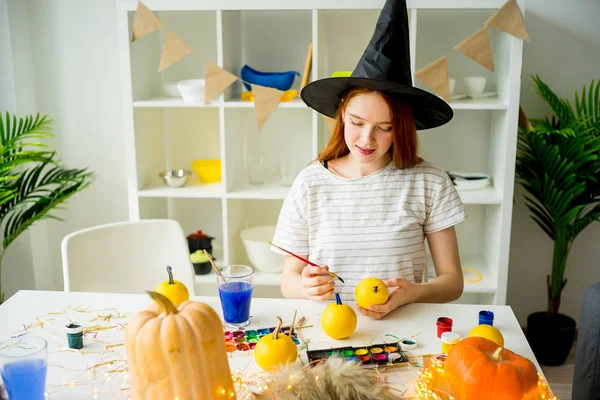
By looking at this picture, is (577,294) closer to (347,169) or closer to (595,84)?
(595,84)

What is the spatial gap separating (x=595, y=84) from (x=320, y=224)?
1.82m

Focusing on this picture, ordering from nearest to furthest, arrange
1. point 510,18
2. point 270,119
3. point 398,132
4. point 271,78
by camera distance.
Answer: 1. point 398,132
2. point 510,18
3. point 271,78
4. point 270,119

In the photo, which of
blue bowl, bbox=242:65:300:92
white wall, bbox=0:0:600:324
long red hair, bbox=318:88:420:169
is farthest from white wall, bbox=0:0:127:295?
long red hair, bbox=318:88:420:169

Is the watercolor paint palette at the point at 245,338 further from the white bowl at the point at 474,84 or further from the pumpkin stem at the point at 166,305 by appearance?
the white bowl at the point at 474,84

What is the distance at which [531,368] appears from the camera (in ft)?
3.49

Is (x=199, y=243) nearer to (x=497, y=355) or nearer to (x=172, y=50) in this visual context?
(x=172, y=50)

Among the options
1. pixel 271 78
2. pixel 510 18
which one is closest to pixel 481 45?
pixel 510 18

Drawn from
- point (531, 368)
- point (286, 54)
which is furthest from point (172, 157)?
point (531, 368)

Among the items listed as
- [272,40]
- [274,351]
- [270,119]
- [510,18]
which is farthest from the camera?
[270,119]

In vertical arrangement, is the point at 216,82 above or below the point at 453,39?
below

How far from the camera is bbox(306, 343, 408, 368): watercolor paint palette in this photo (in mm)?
1247

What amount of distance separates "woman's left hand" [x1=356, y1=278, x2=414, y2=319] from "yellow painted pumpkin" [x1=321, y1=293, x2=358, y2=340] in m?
0.11

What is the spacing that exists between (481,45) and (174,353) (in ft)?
6.46

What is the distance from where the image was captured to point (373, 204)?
1.82m
